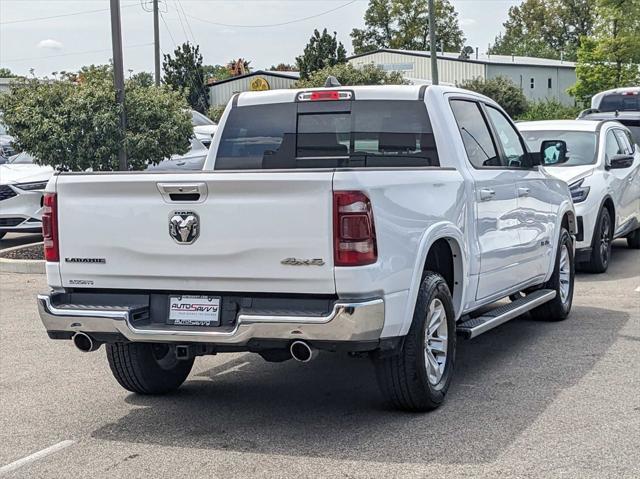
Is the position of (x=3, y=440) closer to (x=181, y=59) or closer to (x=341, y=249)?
(x=341, y=249)

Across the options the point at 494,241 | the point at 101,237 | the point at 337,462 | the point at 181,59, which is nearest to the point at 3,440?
the point at 101,237

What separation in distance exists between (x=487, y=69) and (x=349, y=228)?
7007cm

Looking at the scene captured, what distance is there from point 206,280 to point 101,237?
2.28 feet

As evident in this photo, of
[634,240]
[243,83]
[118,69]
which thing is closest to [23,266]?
[118,69]

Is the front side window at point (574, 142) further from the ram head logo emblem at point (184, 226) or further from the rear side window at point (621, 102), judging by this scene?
the rear side window at point (621, 102)

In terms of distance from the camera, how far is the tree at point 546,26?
118 metres

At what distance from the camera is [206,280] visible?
5.77 meters

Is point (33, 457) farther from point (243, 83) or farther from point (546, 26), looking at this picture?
point (546, 26)

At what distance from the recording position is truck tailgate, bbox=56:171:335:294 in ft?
18.0

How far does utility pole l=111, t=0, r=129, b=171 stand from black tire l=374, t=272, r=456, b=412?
30.1ft

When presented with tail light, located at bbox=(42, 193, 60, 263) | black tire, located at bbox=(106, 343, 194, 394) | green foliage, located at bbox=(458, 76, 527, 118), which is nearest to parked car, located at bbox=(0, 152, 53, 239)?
black tire, located at bbox=(106, 343, 194, 394)

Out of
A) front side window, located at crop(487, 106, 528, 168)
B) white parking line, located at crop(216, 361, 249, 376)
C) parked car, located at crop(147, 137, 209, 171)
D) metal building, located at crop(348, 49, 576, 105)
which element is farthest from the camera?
metal building, located at crop(348, 49, 576, 105)

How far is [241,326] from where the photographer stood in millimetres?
5598

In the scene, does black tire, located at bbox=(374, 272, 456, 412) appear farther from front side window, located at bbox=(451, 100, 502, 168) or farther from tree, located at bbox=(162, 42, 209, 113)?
tree, located at bbox=(162, 42, 209, 113)
